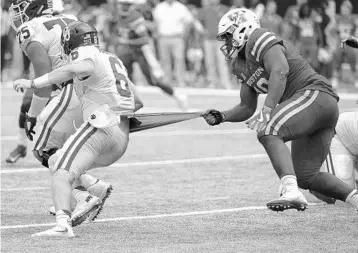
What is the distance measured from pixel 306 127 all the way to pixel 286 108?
21cm

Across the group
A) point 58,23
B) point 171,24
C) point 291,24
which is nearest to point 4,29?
point 171,24

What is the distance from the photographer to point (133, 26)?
58.9 feet

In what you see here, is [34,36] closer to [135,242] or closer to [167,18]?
[135,242]

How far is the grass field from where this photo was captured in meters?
7.50

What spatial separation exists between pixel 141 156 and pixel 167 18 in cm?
941

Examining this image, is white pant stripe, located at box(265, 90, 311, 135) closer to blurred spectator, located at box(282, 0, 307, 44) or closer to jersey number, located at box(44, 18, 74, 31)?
jersey number, located at box(44, 18, 74, 31)

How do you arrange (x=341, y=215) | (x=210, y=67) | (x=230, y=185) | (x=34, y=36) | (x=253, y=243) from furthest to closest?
(x=210, y=67) → (x=230, y=185) → (x=34, y=36) → (x=341, y=215) → (x=253, y=243)

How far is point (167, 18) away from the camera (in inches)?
863

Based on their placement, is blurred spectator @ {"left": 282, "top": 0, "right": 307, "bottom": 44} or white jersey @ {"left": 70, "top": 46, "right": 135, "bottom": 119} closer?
white jersey @ {"left": 70, "top": 46, "right": 135, "bottom": 119}

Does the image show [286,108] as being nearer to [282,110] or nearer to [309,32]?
[282,110]

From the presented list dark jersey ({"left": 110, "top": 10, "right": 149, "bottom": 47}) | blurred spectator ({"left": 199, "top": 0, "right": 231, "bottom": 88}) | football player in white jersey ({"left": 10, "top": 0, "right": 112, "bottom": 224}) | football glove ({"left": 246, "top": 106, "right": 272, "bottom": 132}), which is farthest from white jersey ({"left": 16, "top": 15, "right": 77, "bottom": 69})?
blurred spectator ({"left": 199, "top": 0, "right": 231, "bottom": 88})

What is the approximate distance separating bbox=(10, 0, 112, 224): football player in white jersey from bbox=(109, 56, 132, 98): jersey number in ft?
2.14

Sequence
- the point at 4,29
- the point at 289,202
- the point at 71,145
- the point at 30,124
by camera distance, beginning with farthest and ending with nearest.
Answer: the point at 4,29 < the point at 30,124 < the point at 71,145 < the point at 289,202

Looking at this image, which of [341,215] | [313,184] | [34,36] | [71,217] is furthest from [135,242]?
[34,36]
